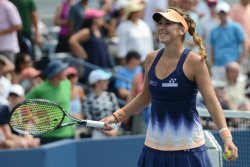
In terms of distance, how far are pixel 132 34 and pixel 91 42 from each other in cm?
60

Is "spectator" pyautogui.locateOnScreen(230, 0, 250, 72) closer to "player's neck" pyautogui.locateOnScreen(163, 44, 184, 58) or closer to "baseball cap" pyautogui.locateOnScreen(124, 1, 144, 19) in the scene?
"baseball cap" pyautogui.locateOnScreen(124, 1, 144, 19)

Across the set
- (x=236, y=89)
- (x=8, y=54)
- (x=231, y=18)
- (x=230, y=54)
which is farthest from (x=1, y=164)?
(x=231, y=18)

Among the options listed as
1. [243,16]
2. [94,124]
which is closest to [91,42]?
[243,16]

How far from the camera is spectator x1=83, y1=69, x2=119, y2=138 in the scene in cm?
1070

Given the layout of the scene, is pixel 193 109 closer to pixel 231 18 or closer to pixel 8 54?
pixel 8 54

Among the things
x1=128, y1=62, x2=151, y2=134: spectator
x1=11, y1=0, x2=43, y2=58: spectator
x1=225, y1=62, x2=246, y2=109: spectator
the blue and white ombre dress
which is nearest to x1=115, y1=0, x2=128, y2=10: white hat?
x1=11, y1=0, x2=43, y2=58: spectator

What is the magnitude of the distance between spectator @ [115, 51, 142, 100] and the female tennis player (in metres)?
5.54

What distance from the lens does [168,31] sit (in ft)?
21.0

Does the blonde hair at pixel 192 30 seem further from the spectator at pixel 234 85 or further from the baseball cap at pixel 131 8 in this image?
the baseball cap at pixel 131 8

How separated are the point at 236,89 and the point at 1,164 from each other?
4.78 meters

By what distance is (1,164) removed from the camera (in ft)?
27.4

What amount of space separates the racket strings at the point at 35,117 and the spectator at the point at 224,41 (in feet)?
22.2

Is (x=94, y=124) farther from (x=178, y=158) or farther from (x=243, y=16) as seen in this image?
(x=243, y=16)

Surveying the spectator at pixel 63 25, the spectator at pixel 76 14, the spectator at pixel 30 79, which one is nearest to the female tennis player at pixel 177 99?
the spectator at pixel 30 79
